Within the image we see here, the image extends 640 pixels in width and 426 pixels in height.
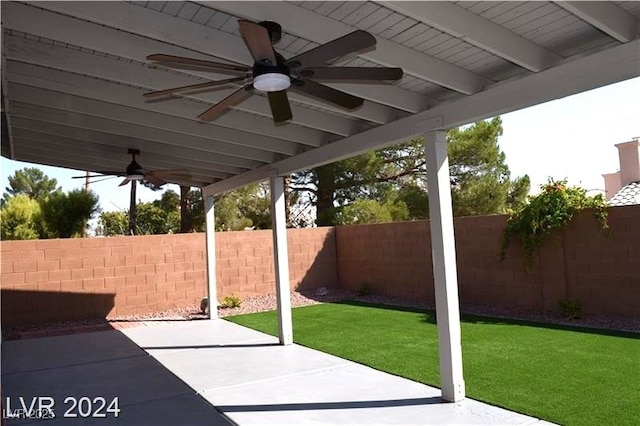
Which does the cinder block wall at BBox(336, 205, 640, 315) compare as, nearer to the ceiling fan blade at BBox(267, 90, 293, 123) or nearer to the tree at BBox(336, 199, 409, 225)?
the tree at BBox(336, 199, 409, 225)

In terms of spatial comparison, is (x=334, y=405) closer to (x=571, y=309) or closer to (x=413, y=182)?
(x=571, y=309)

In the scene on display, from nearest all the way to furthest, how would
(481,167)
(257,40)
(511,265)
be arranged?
1. (257,40)
2. (511,265)
3. (481,167)

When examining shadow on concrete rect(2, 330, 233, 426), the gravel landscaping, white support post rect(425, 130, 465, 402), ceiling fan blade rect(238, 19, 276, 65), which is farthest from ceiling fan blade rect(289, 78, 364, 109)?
the gravel landscaping

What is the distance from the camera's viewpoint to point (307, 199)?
1659 cm

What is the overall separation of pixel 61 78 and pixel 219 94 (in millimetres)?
1329

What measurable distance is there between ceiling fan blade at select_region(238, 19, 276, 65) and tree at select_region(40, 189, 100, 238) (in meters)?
10.4

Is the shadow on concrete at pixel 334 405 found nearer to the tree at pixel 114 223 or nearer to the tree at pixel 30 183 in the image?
the tree at pixel 114 223

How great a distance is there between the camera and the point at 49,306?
8.36 meters

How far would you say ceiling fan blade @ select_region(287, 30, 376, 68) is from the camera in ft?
8.27

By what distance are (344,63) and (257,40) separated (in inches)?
56.0

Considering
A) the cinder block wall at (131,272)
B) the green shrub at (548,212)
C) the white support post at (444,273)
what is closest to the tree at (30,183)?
the cinder block wall at (131,272)

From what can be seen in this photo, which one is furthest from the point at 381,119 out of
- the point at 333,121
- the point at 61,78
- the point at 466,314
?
the point at 466,314

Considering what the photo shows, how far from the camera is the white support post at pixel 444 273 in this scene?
13.0 ft

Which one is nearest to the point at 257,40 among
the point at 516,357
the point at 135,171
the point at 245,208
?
the point at 516,357
